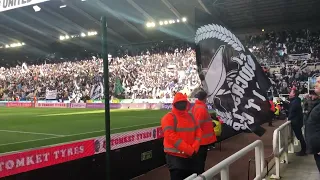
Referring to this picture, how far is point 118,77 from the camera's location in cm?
2766

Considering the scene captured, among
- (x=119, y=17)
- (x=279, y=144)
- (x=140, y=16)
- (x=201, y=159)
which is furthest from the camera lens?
(x=119, y=17)

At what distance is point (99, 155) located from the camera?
19.1ft

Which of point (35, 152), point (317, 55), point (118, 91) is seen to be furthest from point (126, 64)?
point (35, 152)

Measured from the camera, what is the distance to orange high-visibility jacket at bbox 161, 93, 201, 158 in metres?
3.69

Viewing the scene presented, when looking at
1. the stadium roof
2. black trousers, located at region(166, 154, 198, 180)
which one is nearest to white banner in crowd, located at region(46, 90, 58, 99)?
the stadium roof

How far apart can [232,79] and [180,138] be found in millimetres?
1342

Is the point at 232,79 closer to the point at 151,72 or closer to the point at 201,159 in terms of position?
the point at 201,159

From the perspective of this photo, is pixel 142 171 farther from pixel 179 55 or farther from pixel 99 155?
pixel 179 55

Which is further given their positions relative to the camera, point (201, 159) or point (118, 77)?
point (118, 77)

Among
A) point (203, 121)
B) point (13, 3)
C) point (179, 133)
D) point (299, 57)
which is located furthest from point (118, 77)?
point (179, 133)

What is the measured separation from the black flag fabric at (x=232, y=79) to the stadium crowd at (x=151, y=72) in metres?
16.6

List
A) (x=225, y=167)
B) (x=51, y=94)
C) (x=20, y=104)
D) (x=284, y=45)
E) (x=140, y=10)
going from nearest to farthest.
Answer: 1. (x=225, y=167)
2. (x=284, y=45)
3. (x=140, y=10)
4. (x=20, y=104)
5. (x=51, y=94)

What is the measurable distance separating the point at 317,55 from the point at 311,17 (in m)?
3.93

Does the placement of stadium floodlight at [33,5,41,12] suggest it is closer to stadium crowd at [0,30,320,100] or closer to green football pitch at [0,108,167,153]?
stadium crowd at [0,30,320,100]
